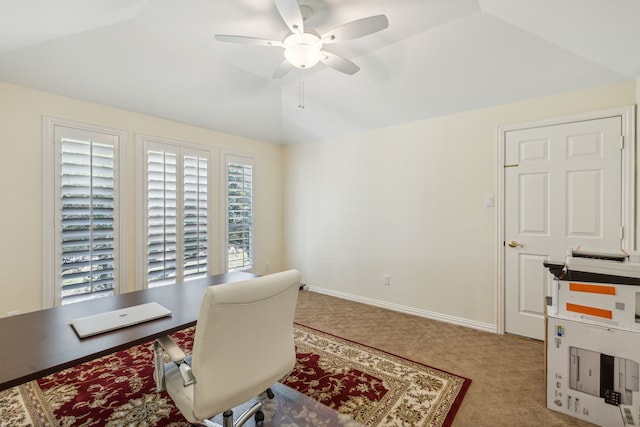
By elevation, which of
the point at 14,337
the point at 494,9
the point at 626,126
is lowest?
the point at 14,337

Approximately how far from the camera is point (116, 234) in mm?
3150

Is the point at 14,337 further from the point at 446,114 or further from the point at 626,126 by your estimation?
the point at 626,126

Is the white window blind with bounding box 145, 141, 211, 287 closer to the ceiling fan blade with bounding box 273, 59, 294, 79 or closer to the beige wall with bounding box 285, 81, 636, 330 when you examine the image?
the beige wall with bounding box 285, 81, 636, 330

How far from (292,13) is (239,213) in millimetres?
3146

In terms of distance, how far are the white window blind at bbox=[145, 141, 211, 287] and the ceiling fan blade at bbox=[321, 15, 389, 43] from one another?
2.57 metres

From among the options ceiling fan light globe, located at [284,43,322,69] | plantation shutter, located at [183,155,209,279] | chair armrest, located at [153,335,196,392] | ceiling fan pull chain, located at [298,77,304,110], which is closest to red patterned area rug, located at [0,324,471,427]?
chair armrest, located at [153,335,196,392]

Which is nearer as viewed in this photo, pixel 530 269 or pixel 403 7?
pixel 403 7

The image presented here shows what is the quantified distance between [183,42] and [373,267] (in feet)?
10.7

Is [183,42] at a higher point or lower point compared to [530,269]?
higher

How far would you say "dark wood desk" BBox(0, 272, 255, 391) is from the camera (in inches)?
44.6

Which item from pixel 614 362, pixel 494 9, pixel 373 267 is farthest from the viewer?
pixel 373 267

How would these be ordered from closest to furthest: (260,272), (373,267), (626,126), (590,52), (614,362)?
(614,362), (590,52), (626,126), (373,267), (260,272)

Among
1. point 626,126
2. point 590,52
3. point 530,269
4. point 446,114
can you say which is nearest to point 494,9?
point 590,52

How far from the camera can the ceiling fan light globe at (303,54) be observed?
6.35 feet
